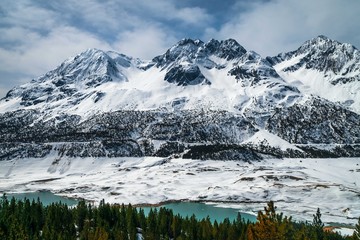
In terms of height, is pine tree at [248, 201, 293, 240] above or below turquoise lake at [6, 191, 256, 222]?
above

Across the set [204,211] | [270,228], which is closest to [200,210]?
[204,211]

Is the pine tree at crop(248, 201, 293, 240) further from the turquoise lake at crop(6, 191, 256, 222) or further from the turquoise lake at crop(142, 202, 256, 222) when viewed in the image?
the turquoise lake at crop(142, 202, 256, 222)

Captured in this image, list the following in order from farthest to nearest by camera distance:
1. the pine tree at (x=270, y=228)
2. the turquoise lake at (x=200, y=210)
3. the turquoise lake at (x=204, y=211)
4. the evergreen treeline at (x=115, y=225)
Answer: the turquoise lake at (x=204, y=211) < the turquoise lake at (x=200, y=210) < the evergreen treeline at (x=115, y=225) < the pine tree at (x=270, y=228)

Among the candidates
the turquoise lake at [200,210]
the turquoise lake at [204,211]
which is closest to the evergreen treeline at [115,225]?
the turquoise lake at [200,210]

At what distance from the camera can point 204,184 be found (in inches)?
7800

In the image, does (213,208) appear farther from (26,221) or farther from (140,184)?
(26,221)

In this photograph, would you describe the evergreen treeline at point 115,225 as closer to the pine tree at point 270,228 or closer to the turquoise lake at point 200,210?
the turquoise lake at point 200,210

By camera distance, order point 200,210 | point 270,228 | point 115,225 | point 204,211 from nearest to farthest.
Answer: point 270,228, point 115,225, point 204,211, point 200,210

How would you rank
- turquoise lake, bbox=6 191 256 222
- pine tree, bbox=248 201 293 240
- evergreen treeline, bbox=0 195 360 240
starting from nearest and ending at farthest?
pine tree, bbox=248 201 293 240 → evergreen treeline, bbox=0 195 360 240 → turquoise lake, bbox=6 191 256 222

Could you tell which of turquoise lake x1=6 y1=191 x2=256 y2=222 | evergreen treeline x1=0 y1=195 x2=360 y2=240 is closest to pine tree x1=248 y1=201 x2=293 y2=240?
evergreen treeline x1=0 y1=195 x2=360 y2=240

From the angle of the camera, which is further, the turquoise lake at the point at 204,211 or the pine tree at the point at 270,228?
the turquoise lake at the point at 204,211

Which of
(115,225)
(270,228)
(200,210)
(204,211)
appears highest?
(270,228)

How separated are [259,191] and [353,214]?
4468 centimetres

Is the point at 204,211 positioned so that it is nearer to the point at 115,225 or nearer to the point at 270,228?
the point at 115,225
